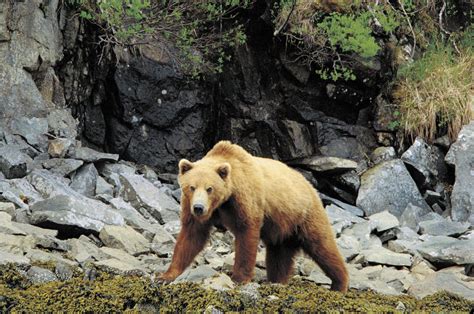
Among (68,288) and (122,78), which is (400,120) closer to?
(122,78)

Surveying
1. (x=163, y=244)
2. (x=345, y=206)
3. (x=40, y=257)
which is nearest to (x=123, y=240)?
(x=163, y=244)

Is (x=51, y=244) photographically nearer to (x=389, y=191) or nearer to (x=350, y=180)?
(x=350, y=180)

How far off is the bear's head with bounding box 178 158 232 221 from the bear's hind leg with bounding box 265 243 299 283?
0.96 meters

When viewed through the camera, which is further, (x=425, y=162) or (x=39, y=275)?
(x=425, y=162)

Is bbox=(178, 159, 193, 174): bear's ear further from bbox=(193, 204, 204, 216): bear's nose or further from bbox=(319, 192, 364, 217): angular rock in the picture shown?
bbox=(319, 192, 364, 217): angular rock

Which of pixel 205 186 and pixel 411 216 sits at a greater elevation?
pixel 205 186

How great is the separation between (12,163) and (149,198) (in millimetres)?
1799

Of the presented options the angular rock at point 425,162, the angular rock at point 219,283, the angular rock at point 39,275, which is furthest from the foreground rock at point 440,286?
the angular rock at point 425,162

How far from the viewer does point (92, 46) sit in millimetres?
11305

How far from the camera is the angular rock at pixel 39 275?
4.80m

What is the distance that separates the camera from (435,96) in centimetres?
1209

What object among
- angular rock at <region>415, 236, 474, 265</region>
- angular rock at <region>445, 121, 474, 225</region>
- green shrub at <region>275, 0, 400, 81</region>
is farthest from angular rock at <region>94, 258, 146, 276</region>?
green shrub at <region>275, 0, 400, 81</region>

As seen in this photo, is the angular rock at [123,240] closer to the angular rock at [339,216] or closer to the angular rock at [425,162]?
the angular rock at [339,216]

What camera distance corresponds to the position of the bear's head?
17.2ft
